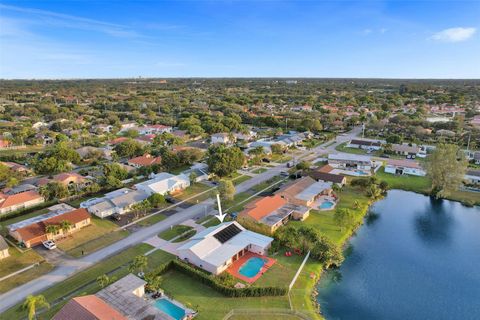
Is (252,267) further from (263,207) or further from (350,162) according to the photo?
(350,162)

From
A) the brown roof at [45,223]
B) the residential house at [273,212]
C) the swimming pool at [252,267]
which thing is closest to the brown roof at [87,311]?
the swimming pool at [252,267]

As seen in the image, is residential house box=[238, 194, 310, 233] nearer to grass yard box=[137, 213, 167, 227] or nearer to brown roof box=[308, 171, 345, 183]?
grass yard box=[137, 213, 167, 227]

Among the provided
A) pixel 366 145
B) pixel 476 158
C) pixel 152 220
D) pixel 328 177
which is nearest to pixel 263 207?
pixel 152 220

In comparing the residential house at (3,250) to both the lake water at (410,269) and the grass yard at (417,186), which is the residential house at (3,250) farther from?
the grass yard at (417,186)

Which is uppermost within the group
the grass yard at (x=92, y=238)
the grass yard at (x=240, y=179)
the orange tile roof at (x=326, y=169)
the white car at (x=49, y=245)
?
the orange tile roof at (x=326, y=169)

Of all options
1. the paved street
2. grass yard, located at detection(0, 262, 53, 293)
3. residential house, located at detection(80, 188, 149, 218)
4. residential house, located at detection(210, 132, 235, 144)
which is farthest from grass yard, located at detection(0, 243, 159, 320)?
residential house, located at detection(210, 132, 235, 144)
